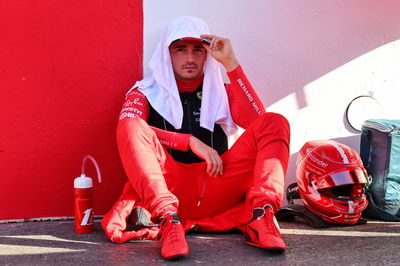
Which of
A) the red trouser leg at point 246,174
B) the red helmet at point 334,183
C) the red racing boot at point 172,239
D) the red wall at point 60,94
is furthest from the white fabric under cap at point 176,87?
the red racing boot at point 172,239

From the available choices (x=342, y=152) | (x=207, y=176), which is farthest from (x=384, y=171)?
(x=207, y=176)

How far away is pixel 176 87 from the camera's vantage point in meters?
3.54

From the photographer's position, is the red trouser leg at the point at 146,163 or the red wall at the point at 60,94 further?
the red wall at the point at 60,94

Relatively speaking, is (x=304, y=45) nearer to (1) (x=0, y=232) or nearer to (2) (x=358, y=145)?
(2) (x=358, y=145)

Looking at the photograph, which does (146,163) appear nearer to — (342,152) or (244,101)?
(244,101)

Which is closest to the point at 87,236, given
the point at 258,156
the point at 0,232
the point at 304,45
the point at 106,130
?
the point at 0,232

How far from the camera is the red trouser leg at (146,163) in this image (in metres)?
2.77

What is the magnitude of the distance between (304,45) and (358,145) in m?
0.89

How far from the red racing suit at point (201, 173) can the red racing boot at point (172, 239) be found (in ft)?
0.20

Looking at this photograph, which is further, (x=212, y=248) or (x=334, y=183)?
(x=334, y=183)

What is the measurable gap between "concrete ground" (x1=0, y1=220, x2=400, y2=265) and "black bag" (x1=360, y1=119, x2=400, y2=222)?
22cm

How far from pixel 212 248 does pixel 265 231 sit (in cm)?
34

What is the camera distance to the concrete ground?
2.58 m

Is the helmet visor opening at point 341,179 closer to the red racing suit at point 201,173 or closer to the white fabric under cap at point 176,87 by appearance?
the red racing suit at point 201,173
